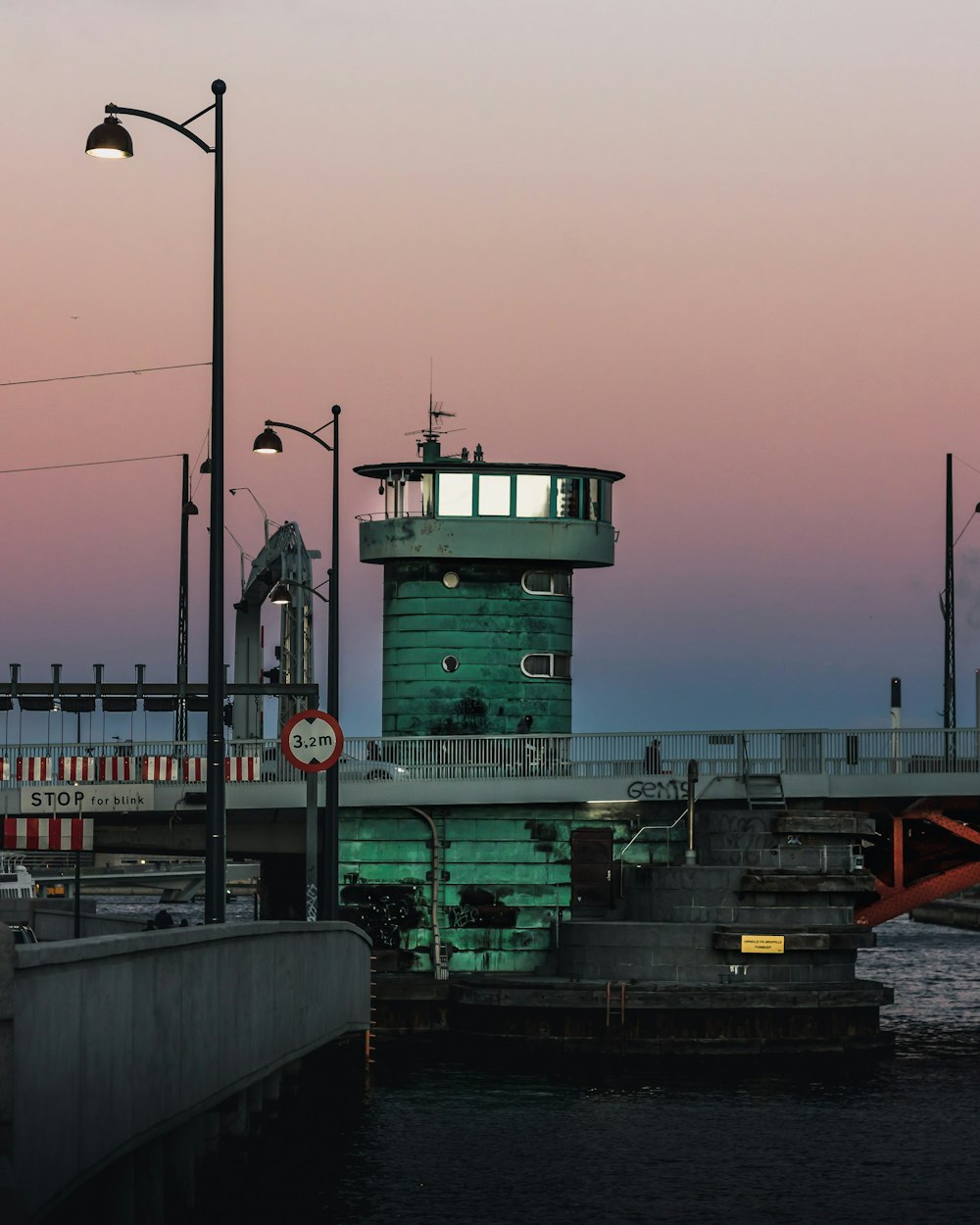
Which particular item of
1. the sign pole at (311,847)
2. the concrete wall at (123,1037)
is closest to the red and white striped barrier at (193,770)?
the sign pole at (311,847)

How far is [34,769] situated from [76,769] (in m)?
1.04

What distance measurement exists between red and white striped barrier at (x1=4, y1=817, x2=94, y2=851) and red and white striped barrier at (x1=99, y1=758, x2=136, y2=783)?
645 cm

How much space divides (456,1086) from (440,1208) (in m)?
14.3

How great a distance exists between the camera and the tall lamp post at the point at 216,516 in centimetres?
2720

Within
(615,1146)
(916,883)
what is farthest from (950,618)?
(615,1146)

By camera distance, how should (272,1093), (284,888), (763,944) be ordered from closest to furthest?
(272,1093) < (763,944) < (284,888)

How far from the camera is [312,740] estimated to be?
35750 mm

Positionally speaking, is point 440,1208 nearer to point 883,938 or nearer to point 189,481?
point 189,481

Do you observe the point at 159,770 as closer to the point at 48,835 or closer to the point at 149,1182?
the point at 48,835

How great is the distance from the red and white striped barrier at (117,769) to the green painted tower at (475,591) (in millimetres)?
9599

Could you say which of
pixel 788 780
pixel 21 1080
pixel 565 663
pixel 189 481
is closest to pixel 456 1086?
pixel 788 780

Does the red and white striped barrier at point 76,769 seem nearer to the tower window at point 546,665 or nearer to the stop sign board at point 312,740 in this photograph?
the tower window at point 546,665

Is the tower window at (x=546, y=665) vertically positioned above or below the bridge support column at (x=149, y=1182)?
above

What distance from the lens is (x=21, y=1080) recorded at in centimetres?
1533
